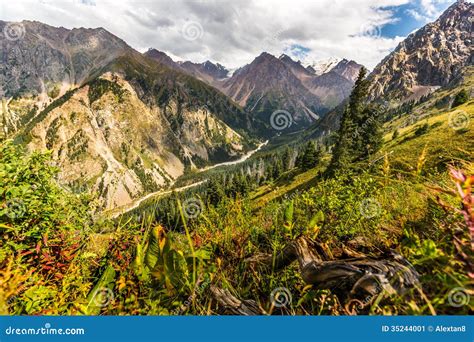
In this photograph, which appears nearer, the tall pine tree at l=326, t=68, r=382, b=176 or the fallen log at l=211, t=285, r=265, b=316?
the fallen log at l=211, t=285, r=265, b=316

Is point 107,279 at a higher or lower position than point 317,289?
lower

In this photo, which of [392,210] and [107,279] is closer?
[107,279]

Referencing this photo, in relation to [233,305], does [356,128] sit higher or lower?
higher

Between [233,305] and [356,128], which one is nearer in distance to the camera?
[233,305]

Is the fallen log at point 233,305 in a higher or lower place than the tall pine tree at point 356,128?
lower

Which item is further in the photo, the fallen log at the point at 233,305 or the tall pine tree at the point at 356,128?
the tall pine tree at the point at 356,128

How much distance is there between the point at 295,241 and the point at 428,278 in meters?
1.39

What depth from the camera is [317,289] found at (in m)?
2.85

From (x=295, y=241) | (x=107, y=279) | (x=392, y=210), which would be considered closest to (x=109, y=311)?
(x=107, y=279)

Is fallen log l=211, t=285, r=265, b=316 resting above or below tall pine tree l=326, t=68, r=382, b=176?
below

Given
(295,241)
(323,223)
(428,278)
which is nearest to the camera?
(428,278)

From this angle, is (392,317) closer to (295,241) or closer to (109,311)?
(295,241)

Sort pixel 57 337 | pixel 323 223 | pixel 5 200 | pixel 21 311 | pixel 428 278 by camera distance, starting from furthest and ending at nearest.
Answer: pixel 323 223 → pixel 5 200 → pixel 21 311 → pixel 57 337 → pixel 428 278

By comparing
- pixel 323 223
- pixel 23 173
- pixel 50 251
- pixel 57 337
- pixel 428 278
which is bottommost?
pixel 57 337
